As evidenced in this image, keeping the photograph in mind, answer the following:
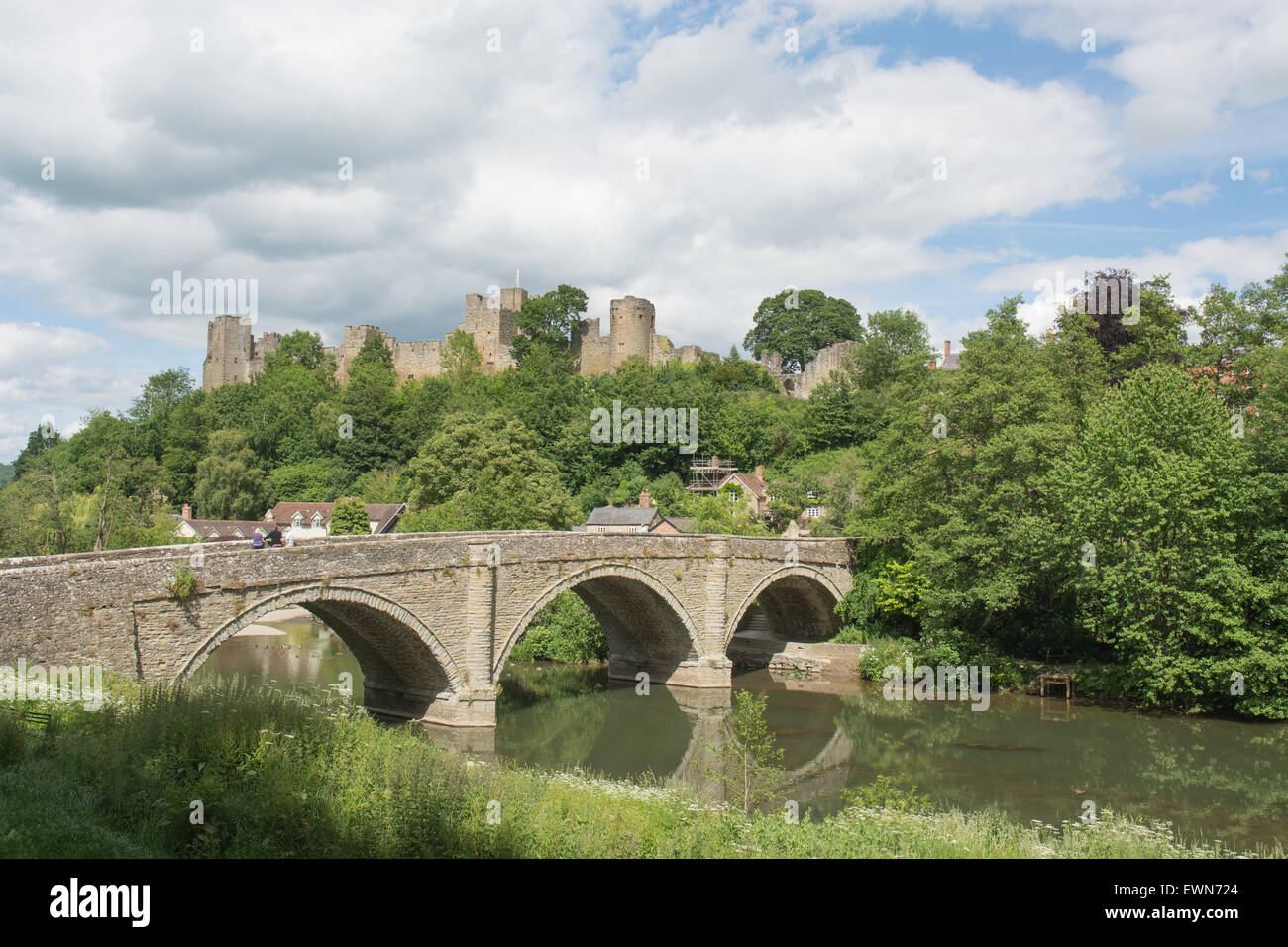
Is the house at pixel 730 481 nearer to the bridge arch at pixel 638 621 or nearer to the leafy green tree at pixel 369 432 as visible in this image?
the leafy green tree at pixel 369 432

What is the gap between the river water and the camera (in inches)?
619

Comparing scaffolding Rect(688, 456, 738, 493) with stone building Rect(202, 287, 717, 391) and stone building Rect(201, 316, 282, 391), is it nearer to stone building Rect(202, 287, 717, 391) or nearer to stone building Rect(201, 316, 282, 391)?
stone building Rect(202, 287, 717, 391)

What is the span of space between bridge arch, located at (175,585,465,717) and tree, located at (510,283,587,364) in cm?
4585

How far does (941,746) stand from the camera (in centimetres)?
2011

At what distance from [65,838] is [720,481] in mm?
45488

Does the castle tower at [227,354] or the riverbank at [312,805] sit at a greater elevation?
the castle tower at [227,354]

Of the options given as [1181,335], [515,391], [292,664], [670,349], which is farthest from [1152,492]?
[670,349]

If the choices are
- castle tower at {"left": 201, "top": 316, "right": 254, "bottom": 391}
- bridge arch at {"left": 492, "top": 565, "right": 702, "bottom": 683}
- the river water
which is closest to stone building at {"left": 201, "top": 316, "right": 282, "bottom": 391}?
castle tower at {"left": 201, "top": 316, "right": 254, "bottom": 391}

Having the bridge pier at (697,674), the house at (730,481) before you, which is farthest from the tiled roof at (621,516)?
the bridge pier at (697,674)

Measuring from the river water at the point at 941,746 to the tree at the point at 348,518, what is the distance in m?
16.4

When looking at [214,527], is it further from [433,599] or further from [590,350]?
[433,599]

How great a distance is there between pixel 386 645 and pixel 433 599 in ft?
6.18

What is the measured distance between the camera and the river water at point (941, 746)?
51.6ft
